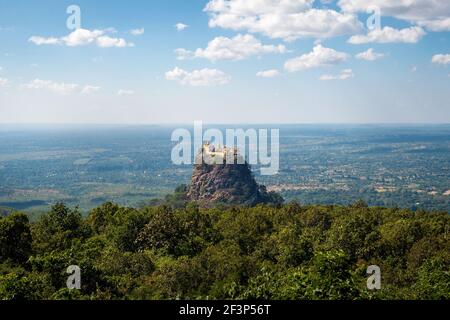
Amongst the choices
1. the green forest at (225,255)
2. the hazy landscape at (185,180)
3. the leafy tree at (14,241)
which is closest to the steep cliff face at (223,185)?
the green forest at (225,255)

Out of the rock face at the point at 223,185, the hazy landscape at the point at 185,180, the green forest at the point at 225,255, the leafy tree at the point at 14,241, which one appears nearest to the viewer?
the green forest at the point at 225,255

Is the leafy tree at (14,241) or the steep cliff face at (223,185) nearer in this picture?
the leafy tree at (14,241)

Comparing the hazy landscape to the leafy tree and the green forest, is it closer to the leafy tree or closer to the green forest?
the green forest

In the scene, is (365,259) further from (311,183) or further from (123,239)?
(311,183)

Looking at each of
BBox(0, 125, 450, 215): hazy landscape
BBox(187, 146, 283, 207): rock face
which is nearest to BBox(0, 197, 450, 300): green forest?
BBox(187, 146, 283, 207): rock face

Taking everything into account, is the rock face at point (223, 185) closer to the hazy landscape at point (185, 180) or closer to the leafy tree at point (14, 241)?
the hazy landscape at point (185, 180)

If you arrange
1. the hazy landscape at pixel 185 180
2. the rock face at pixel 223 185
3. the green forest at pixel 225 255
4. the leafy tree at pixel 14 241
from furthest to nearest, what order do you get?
1. the hazy landscape at pixel 185 180
2. the rock face at pixel 223 185
3. the leafy tree at pixel 14 241
4. the green forest at pixel 225 255

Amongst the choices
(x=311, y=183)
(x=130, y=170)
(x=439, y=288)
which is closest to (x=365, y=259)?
(x=439, y=288)
